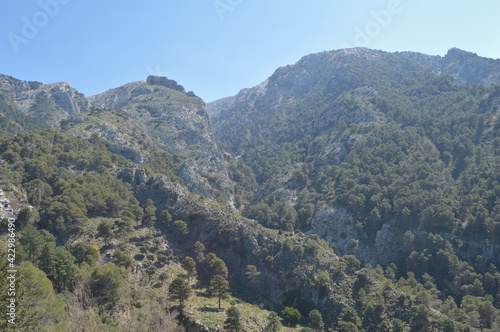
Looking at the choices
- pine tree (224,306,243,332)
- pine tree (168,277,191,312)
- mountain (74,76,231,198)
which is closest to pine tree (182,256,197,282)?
pine tree (168,277,191,312)

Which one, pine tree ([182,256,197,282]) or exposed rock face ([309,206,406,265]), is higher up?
pine tree ([182,256,197,282])

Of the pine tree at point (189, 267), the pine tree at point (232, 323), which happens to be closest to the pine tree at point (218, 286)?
the pine tree at point (189, 267)

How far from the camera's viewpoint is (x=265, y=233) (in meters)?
75.5

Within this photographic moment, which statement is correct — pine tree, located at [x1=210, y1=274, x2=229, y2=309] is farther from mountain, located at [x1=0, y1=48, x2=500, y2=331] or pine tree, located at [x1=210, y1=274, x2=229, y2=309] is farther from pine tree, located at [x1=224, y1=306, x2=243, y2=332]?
pine tree, located at [x1=224, y1=306, x2=243, y2=332]

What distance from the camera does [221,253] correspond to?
241 ft

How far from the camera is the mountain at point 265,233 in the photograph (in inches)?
1764

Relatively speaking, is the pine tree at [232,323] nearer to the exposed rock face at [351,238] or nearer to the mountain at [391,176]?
the mountain at [391,176]

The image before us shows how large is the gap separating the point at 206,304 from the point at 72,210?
39.2 m

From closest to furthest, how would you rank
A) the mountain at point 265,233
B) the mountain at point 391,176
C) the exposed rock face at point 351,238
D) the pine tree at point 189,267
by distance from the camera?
the mountain at point 265,233 < the pine tree at point 189,267 < the mountain at point 391,176 < the exposed rock face at point 351,238

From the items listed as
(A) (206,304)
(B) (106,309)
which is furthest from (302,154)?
(B) (106,309)

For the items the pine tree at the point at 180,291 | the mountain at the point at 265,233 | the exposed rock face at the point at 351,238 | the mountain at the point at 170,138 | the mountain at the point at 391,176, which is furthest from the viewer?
the mountain at the point at 170,138

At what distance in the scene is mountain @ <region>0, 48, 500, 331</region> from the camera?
147 feet

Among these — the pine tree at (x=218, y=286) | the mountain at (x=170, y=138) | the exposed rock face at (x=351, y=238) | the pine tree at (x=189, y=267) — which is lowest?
the exposed rock face at (x=351, y=238)

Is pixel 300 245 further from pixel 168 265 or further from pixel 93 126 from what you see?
pixel 93 126
